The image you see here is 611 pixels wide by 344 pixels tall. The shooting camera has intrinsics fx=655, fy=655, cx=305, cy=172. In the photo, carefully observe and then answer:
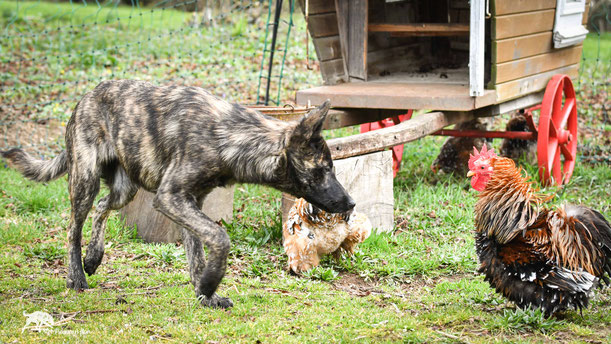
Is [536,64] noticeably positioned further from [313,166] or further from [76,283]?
[76,283]

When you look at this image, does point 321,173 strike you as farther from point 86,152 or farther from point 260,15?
point 260,15

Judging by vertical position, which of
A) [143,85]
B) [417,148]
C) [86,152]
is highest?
[143,85]

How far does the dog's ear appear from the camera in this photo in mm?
3998

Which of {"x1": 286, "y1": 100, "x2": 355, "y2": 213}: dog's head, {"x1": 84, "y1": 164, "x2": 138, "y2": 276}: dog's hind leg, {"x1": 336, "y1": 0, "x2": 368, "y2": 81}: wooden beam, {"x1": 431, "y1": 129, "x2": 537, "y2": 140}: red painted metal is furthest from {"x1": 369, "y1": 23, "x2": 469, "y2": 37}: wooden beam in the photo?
{"x1": 84, "y1": 164, "x2": 138, "y2": 276}: dog's hind leg

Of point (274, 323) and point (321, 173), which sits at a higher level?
point (321, 173)

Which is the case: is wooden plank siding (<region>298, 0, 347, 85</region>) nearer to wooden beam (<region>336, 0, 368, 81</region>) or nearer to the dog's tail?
wooden beam (<region>336, 0, 368, 81</region>)

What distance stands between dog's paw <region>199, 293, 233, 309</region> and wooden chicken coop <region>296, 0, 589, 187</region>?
5.54 ft

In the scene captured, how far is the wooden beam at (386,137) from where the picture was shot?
18.4 feet

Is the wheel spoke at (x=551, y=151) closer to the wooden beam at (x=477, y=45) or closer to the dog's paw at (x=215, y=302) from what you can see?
the wooden beam at (x=477, y=45)

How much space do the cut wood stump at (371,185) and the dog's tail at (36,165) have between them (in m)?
1.86

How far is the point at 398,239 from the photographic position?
601cm

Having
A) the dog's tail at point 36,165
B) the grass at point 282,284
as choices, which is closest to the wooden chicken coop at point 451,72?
the grass at point 282,284

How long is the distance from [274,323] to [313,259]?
1.15m

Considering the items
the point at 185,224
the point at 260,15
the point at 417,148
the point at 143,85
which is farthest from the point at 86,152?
the point at 260,15
